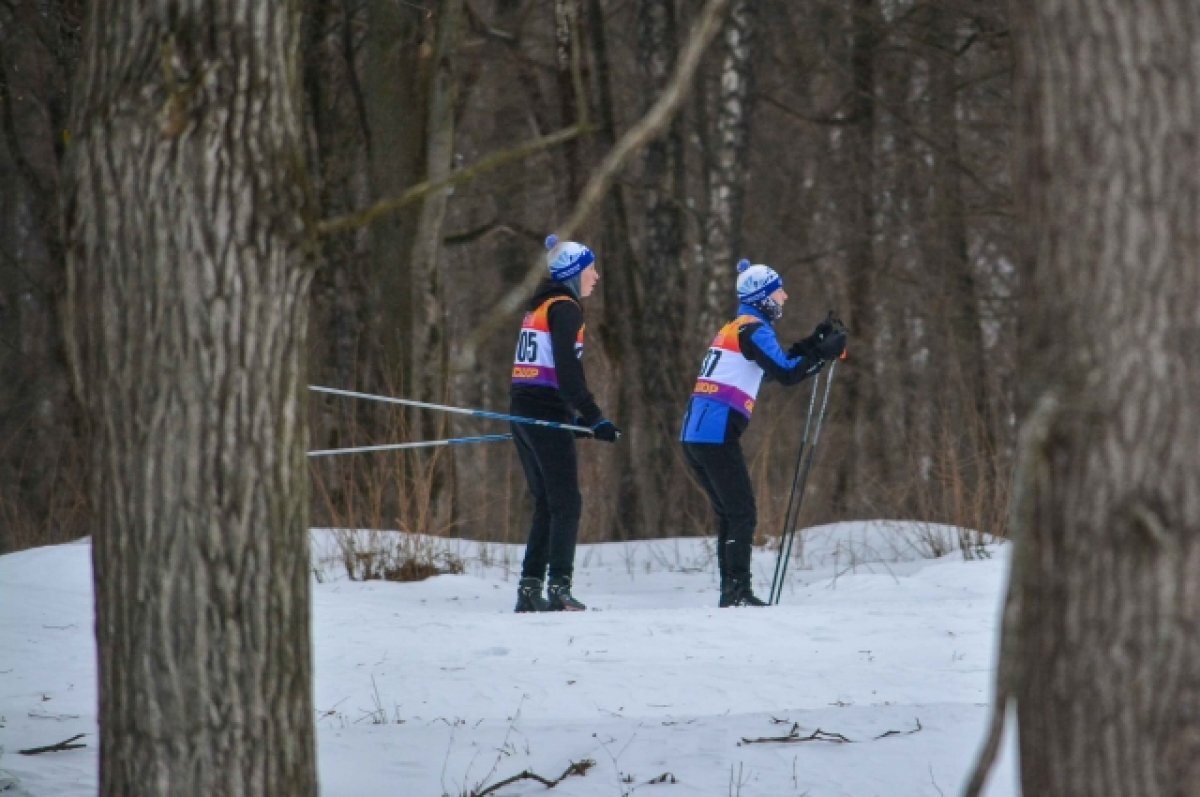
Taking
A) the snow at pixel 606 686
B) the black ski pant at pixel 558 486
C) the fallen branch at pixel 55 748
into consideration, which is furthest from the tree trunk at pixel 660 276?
the fallen branch at pixel 55 748

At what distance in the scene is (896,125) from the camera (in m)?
18.3

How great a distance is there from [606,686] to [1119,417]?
150 inches

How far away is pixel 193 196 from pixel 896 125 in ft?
50.6

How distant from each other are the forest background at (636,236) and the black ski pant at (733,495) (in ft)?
5.73

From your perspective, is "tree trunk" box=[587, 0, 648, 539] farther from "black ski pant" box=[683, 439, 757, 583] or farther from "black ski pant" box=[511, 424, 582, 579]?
"black ski pant" box=[511, 424, 582, 579]

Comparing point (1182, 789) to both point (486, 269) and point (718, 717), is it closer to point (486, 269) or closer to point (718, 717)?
point (718, 717)

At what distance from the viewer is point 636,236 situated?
19.8 m

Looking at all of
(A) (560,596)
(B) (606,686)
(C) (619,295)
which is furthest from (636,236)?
(B) (606,686)

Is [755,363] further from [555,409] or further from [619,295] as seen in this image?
[619,295]

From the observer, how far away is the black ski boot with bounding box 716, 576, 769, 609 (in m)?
8.56

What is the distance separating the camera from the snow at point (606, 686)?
201 inches

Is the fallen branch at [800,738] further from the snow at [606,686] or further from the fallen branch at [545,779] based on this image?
the fallen branch at [545,779]

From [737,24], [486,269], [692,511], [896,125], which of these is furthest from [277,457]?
[486,269]

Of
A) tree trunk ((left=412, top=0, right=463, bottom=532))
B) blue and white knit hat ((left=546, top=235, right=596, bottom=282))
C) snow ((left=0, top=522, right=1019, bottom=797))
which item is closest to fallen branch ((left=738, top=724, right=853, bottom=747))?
snow ((left=0, top=522, right=1019, bottom=797))
